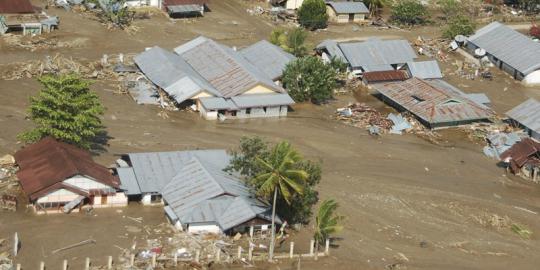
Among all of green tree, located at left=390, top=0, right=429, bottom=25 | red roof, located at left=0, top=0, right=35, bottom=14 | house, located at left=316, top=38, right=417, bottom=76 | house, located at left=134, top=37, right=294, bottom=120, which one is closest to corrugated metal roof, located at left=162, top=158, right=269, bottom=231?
house, located at left=134, top=37, right=294, bottom=120

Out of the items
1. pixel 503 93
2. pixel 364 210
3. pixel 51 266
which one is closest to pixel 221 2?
pixel 503 93

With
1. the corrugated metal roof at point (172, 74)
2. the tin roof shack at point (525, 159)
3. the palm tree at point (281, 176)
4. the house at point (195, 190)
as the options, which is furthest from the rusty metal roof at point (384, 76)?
the palm tree at point (281, 176)

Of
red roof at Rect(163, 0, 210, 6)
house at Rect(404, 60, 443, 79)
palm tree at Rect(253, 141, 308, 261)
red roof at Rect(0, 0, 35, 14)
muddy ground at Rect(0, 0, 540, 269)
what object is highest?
palm tree at Rect(253, 141, 308, 261)

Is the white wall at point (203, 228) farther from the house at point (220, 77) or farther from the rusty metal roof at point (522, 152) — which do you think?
the rusty metal roof at point (522, 152)

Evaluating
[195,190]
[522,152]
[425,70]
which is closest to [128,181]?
[195,190]

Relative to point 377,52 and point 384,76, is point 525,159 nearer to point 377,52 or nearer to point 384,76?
point 384,76

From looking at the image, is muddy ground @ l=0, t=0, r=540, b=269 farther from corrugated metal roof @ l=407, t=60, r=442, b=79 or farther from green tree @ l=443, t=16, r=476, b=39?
green tree @ l=443, t=16, r=476, b=39
